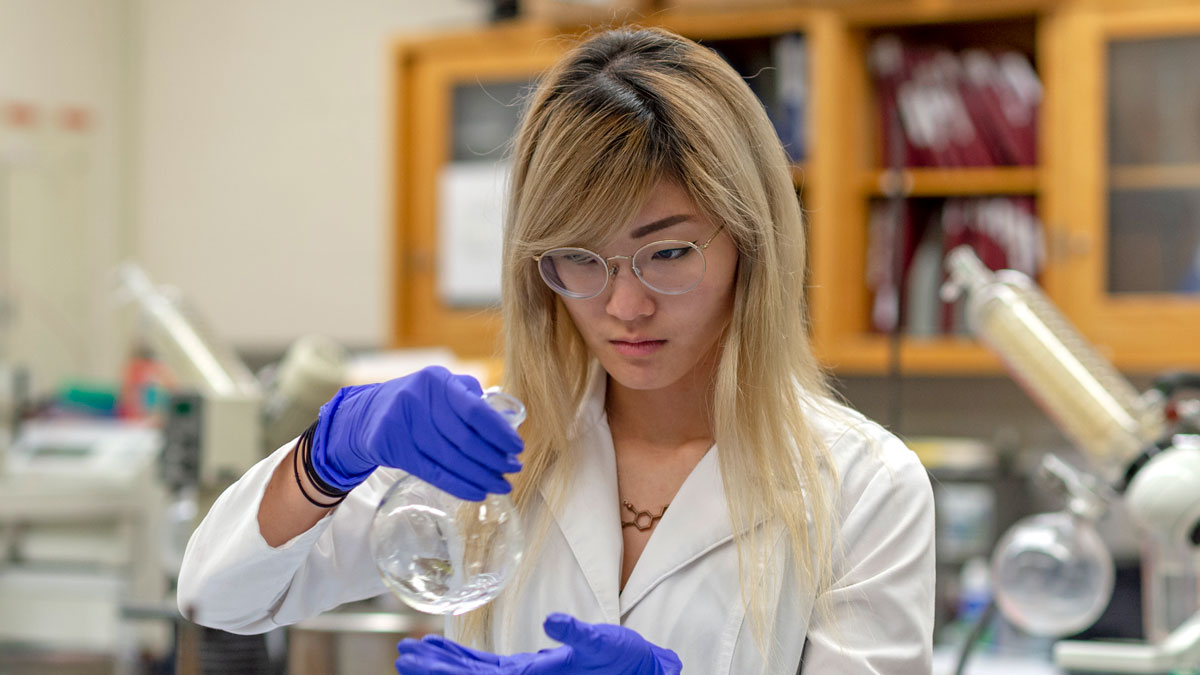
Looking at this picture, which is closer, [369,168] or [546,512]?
[546,512]

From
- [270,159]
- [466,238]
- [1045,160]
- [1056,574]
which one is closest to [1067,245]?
[1045,160]

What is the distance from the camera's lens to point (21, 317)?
414cm

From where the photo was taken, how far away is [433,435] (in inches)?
42.6

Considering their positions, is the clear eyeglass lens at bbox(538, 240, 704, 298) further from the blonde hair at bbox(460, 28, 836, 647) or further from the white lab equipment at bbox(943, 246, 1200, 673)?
the white lab equipment at bbox(943, 246, 1200, 673)

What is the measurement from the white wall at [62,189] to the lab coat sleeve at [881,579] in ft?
11.8

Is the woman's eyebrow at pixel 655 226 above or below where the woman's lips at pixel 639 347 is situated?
above

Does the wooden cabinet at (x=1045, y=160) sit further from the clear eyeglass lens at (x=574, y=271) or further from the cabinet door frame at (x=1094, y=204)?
the clear eyeglass lens at (x=574, y=271)

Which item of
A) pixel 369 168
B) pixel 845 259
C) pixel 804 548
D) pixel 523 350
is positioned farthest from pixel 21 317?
pixel 804 548

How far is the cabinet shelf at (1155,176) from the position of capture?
2.95 meters

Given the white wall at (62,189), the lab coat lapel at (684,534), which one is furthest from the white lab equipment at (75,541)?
the lab coat lapel at (684,534)

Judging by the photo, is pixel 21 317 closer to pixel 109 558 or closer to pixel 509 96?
pixel 109 558

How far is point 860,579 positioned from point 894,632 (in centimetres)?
6

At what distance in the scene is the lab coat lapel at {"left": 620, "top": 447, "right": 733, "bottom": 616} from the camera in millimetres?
1312

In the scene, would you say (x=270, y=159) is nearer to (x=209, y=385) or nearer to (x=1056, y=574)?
(x=209, y=385)
